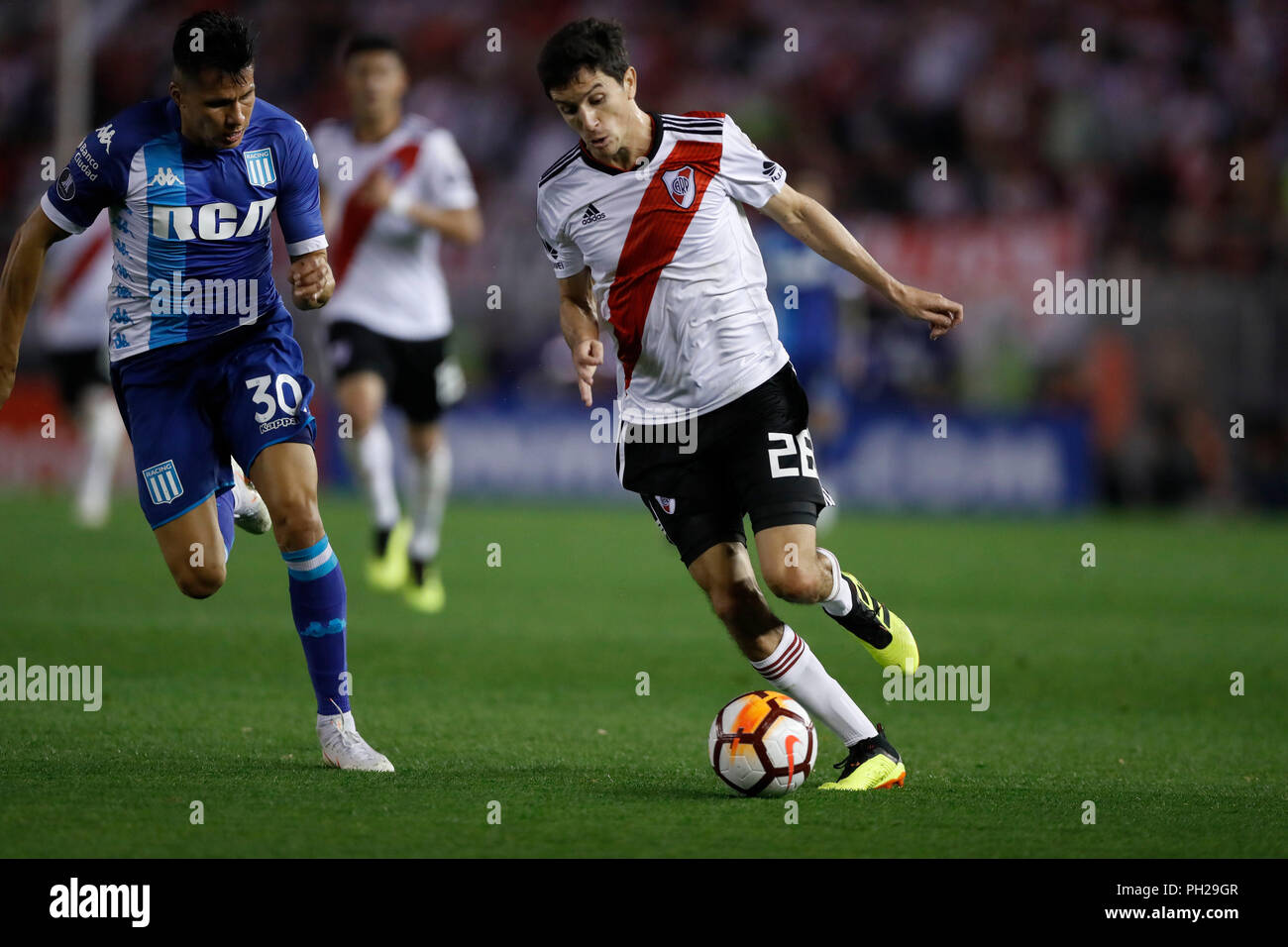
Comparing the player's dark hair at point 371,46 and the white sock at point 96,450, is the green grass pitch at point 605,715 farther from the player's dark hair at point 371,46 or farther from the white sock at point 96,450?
the player's dark hair at point 371,46

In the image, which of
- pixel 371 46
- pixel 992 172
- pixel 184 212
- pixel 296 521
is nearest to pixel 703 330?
pixel 296 521

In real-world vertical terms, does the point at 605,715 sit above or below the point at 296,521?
below

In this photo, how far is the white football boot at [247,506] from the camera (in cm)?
646

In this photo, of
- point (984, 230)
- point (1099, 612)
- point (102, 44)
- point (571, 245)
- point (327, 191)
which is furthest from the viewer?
point (102, 44)

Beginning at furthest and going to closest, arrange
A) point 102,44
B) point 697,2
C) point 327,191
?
point 102,44, point 697,2, point 327,191

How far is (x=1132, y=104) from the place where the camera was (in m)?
19.7

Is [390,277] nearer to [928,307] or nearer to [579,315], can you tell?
[579,315]

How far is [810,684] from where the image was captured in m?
5.39

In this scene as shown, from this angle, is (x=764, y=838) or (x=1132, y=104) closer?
(x=764, y=838)

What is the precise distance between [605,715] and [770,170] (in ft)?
8.17

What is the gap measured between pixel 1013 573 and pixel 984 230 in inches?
289

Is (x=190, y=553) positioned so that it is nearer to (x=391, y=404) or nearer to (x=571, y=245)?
(x=571, y=245)

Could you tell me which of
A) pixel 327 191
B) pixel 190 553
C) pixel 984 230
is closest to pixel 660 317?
pixel 190 553

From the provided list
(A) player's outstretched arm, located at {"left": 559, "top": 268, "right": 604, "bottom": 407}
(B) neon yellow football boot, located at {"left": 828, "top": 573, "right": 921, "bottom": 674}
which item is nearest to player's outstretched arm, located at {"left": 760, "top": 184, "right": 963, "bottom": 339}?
(A) player's outstretched arm, located at {"left": 559, "top": 268, "right": 604, "bottom": 407}
